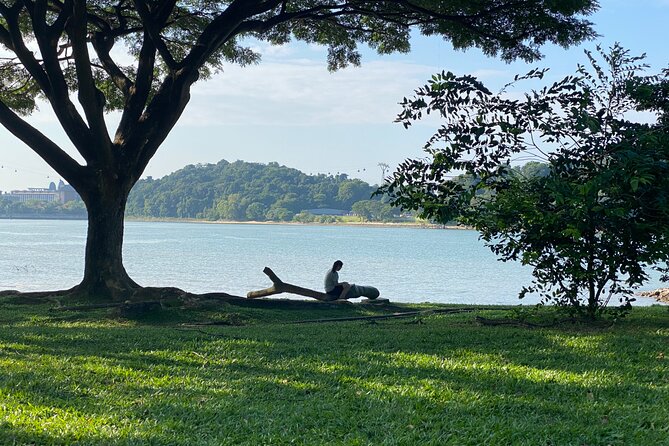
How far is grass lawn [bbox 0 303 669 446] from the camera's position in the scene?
15.5 ft

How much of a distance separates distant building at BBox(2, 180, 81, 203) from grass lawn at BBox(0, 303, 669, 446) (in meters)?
128

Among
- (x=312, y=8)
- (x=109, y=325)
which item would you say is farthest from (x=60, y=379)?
(x=312, y=8)

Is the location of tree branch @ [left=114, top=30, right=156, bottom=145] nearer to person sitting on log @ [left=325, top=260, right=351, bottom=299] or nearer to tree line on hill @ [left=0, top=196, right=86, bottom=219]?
person sitting on log @ [left=325, top=260, right=351, bottom=299]

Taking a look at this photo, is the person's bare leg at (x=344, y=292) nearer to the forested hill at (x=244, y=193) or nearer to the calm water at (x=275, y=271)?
the calm water at (x=275, y=271)

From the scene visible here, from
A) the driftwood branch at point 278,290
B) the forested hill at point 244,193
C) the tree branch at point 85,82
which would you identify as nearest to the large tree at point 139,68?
the tree branch at point 85,82

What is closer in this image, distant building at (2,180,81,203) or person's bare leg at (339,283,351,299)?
person's bare leg at (339,283,351,299)

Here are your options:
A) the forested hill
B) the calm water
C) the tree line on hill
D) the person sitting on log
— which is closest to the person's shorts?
the person sitting on log

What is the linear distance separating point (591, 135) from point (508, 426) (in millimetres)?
4829

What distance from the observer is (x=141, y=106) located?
44.9 ft

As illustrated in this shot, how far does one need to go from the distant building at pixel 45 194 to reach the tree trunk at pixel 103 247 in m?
122

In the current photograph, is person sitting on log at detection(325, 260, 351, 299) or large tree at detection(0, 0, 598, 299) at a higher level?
large tree at detection(0, 0, 598, 299)

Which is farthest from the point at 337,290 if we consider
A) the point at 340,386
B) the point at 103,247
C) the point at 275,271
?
the point at 275,271

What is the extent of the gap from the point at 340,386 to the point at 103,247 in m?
8.22

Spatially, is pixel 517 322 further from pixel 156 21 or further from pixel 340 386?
pixel 156 21
